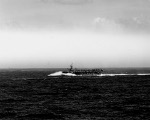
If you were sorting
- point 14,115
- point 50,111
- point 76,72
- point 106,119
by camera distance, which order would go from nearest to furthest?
1. point 106,119
2. point 14,115
3. point 50,111
4. point 76,72

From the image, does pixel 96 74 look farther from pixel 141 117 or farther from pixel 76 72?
pixel 141 117

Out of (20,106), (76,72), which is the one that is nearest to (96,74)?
(76,72)

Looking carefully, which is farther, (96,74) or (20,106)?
(96,74)

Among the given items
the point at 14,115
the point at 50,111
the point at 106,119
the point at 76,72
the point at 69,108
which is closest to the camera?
the point at 106,119

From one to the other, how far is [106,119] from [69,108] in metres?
10.6

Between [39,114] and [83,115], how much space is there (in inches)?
246

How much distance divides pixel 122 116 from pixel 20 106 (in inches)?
716

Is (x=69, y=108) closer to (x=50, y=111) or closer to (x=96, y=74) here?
(x=50, y=111)

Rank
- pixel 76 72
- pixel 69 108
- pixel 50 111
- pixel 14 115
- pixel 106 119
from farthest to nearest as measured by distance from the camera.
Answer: pixel 76 72 < pixel 69 108 < pixel 50 111 < pixel 14 115 < pixel 106 119

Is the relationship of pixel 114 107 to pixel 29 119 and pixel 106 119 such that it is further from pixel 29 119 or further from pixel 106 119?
pixel 29 119

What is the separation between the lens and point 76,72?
637 feet

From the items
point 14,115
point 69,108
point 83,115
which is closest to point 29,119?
point 14,115

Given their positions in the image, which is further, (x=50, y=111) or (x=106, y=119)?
(x=50, y=111)

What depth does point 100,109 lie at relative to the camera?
4766cm
